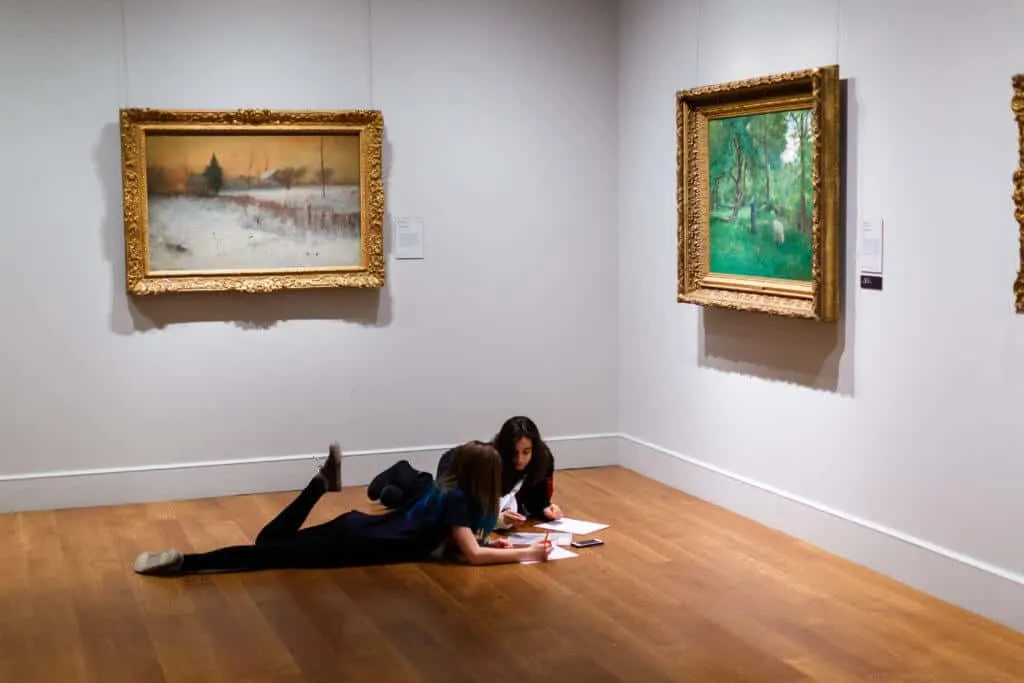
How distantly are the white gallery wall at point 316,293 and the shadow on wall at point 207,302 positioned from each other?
13 millimetres

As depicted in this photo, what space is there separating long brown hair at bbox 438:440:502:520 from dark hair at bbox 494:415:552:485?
1.47 feet

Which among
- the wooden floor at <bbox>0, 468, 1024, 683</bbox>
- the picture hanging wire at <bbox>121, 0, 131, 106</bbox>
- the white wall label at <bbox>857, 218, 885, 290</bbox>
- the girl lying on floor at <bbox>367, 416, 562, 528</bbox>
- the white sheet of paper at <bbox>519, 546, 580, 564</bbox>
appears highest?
the picture hanging wire at <bbox>121, 0, 131, 106</bbox>

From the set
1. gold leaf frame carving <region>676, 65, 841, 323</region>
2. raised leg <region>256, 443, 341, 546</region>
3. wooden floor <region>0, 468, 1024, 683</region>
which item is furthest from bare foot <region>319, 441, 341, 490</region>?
gold leaf frame carving <region>676, 65, 841, 323</region>

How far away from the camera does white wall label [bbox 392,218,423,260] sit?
8.52 m

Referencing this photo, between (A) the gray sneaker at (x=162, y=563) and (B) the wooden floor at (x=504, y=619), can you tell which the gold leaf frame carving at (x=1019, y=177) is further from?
(A) the gray sneaker at (x=162, y=563)

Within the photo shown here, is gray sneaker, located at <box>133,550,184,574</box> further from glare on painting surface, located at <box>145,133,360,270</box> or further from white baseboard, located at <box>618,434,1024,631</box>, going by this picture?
white baseboard, located at <box>618,434,1024,631</box>

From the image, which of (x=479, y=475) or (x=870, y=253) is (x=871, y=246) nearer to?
(x=870, y=253)

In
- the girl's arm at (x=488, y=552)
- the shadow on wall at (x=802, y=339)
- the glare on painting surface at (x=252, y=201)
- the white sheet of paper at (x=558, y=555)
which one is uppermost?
the glare on painting surface at (x=252, y=201)

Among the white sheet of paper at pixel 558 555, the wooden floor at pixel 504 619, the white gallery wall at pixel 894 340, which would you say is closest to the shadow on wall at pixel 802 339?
the white gallery wall at pixel 894 340

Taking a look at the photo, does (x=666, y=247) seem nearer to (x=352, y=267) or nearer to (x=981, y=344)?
(x=352, y=267)

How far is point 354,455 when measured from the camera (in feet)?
28.0

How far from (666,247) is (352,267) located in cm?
203

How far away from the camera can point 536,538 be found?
7066 millimetres

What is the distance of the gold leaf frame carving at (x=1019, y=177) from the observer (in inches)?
209
